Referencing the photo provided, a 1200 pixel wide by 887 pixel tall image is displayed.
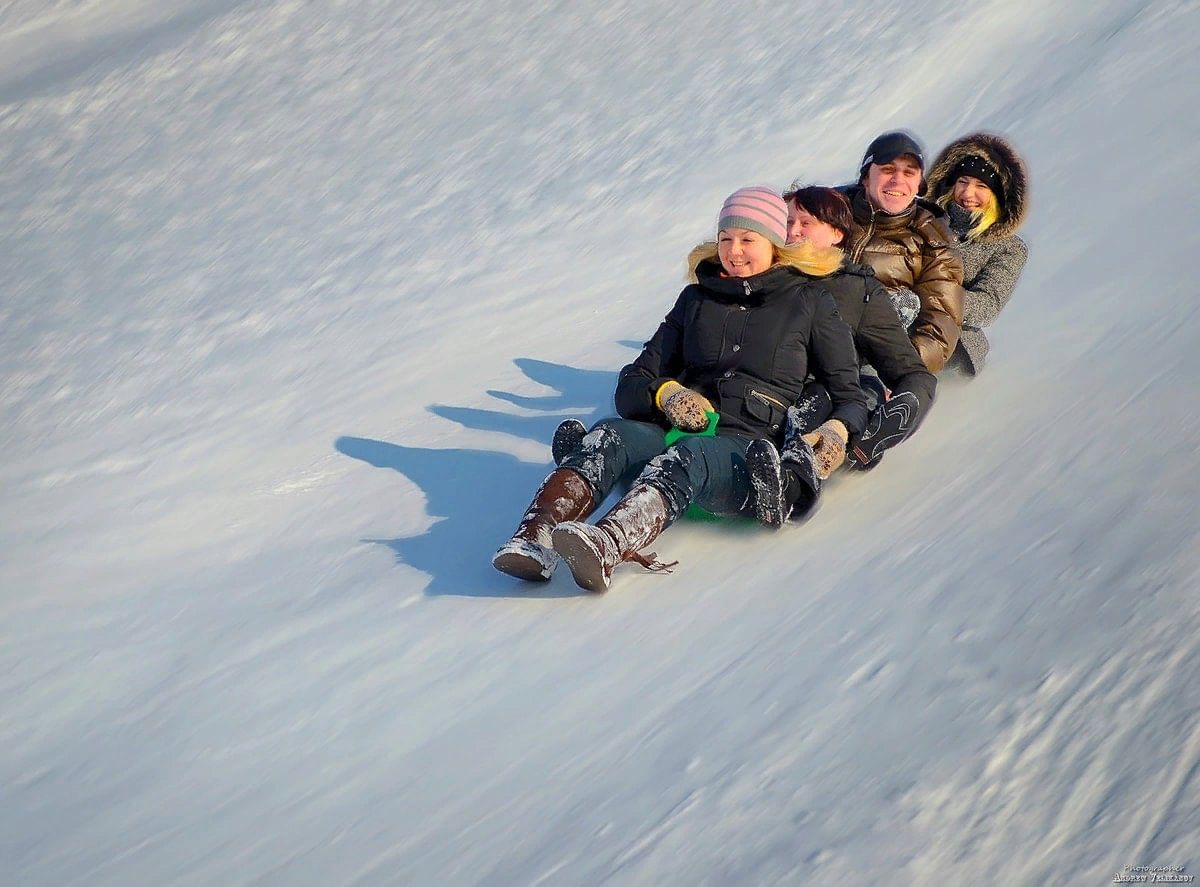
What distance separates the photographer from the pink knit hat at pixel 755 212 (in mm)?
3920

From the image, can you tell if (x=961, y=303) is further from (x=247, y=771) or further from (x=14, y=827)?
(x=14, y=827)

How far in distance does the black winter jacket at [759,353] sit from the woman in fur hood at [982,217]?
0.89m

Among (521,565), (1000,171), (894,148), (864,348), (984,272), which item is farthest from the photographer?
(984,272)

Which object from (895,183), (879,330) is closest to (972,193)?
(895,183)

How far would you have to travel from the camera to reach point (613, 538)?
347cm

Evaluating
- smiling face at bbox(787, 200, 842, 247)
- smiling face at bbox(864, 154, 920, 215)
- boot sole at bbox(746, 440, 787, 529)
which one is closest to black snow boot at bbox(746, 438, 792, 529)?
boot sole at bbox(746, 440, 787, 529)

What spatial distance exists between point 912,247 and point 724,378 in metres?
1.07

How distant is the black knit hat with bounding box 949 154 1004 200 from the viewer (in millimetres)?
4797

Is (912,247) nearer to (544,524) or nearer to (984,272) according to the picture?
(984,272)

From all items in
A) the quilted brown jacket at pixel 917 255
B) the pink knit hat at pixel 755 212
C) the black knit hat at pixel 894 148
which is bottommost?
the quilted brown jacket at pixel 917 255

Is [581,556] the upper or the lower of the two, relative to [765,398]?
lower

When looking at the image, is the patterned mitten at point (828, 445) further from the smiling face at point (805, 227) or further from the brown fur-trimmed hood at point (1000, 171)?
the brown fur-trimmed hood at point (1000, 171)

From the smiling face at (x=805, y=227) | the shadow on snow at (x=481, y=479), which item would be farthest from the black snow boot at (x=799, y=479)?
the smiling face at (x=805, y=227)

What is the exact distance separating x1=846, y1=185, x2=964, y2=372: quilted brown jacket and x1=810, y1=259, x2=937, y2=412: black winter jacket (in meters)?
0.35
